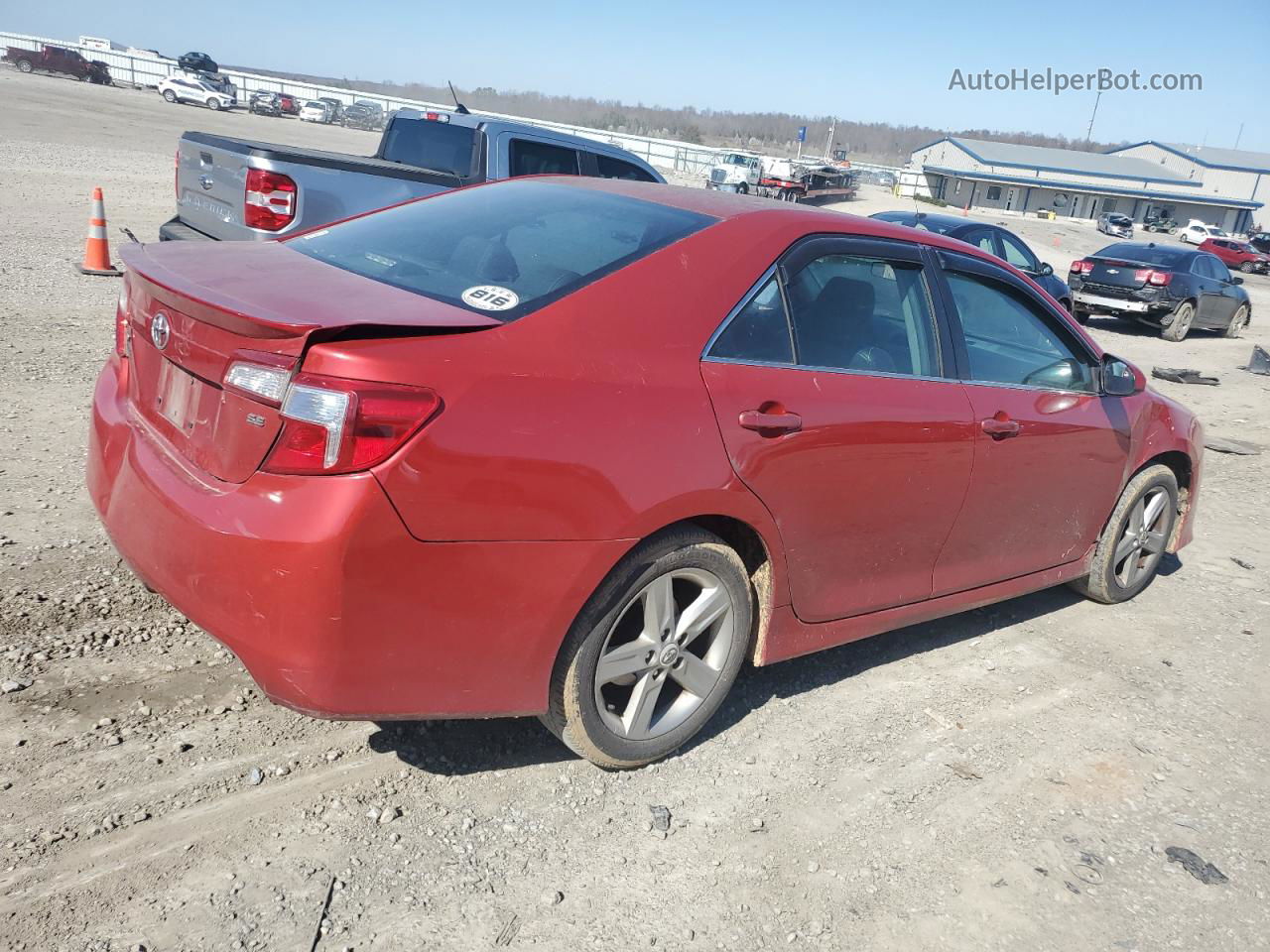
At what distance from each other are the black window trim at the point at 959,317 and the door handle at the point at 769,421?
101 centimetres

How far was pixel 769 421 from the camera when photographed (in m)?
3.17

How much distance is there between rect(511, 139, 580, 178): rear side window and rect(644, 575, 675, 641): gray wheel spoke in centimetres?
655

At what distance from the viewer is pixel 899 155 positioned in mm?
176125

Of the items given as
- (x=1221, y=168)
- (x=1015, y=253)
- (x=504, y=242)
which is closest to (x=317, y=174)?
(x=504, y=242)

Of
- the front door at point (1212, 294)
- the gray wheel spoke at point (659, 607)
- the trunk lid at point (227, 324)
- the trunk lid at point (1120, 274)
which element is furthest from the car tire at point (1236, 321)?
the trunk lid at point (227, 324)

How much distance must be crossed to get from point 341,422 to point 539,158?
724 cm

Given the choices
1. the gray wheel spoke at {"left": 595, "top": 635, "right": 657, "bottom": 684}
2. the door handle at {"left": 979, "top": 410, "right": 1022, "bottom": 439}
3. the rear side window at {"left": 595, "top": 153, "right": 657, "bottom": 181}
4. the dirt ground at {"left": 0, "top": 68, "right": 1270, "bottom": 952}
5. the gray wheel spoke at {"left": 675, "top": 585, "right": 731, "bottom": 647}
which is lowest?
the dirt ground at {"left": 0, "top": 68, "right": 1270, "bottom": 952}

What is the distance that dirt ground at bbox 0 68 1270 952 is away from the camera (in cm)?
257

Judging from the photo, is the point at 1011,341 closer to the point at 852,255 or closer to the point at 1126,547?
the point at 852,255

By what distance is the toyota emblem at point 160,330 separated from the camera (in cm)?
287

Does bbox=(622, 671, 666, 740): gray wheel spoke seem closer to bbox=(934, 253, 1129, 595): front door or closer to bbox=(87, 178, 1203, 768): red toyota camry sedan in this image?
bbox=(87, 178, 1203, 768): red toyota camry sedan

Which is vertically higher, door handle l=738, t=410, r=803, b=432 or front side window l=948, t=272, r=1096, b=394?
front side window l=948, t=272, r=1096, b=394

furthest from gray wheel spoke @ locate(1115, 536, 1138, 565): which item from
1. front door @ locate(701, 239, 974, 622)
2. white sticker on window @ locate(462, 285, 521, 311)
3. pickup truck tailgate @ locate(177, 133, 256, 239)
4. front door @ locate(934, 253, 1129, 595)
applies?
pickup truck tailgate @ locate(177, 133, 256, 239)

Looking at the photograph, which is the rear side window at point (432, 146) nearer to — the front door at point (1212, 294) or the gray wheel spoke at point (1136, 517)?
the gray wheel spoke at point (1136, 517)
